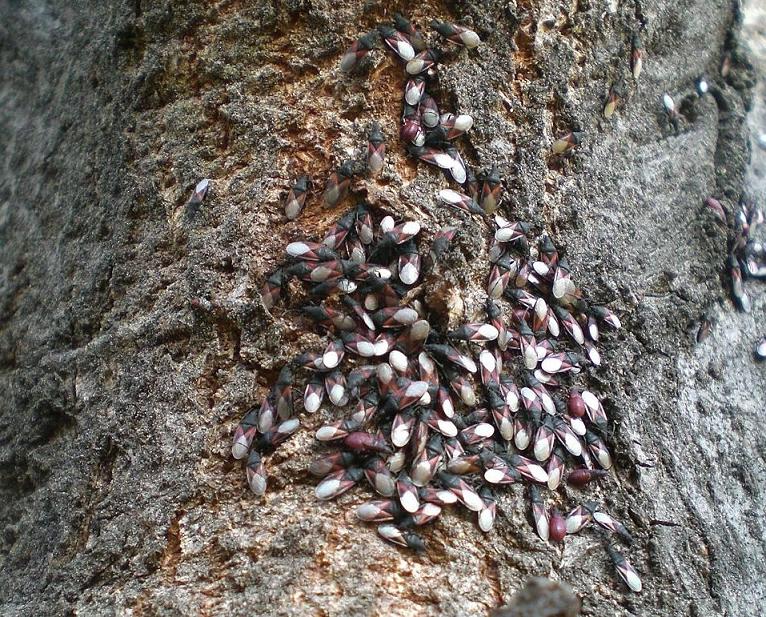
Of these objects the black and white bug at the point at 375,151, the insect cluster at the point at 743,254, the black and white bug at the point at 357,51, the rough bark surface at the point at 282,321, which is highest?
the black and white bug at the point at 357,51

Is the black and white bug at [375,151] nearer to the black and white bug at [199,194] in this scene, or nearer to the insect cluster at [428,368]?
the insect cluster at [428,368]

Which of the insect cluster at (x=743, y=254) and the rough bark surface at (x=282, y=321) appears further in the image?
the insect cluster at (x=743, y=254)

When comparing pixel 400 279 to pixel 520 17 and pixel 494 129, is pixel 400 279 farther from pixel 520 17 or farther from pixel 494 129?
pixel 520 17

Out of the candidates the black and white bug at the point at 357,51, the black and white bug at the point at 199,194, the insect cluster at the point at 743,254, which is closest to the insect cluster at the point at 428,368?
the black and white bug at the point at 357,51

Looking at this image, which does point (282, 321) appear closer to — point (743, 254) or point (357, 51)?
point (357, 51)

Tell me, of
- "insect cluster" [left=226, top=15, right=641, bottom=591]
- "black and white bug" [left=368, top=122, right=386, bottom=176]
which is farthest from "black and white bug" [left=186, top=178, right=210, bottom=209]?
"black and white bug" [left=368, top=122, right=386, bottom=176]

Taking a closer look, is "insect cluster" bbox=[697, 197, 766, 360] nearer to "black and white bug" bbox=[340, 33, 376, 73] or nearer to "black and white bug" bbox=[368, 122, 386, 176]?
"black and white bug" bbox=[368, 122, 386, 176]
